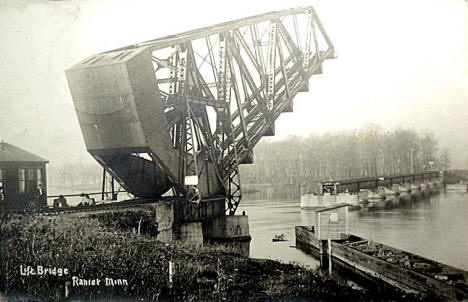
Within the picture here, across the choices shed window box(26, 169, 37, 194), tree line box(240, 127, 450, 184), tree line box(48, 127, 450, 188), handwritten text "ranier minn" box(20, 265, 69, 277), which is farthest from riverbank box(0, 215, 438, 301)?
tree line box(240, 127, 450, 184)

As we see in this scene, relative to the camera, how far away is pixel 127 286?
10.3m

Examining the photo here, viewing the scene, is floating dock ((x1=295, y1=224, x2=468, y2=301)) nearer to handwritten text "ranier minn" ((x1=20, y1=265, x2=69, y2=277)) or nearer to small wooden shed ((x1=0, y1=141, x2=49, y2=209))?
handwritten text "ranier minn" ((x1=20, y1=265, x2=69, y2=277))

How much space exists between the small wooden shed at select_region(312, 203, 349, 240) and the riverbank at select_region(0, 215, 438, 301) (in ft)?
20.1

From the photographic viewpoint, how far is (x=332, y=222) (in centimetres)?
1847

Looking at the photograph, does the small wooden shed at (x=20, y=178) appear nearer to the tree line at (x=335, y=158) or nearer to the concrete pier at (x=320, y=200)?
the tree line at (x=335, y=158)

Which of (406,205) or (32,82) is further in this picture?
(406,205)

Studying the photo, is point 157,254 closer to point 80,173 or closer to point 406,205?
point 80,173

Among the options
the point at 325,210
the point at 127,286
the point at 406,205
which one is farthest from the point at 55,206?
the point at 406,205

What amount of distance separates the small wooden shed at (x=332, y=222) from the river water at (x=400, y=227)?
115 centimetres

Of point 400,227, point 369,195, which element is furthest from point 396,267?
point 369,195

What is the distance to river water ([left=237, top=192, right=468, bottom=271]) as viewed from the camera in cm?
1917

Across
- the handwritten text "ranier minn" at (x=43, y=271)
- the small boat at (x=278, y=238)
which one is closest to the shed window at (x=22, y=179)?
the handwritten text "ranier minn" at (x=43, y=271)

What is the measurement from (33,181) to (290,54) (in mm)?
10617

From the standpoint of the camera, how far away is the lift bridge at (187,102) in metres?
12.7
